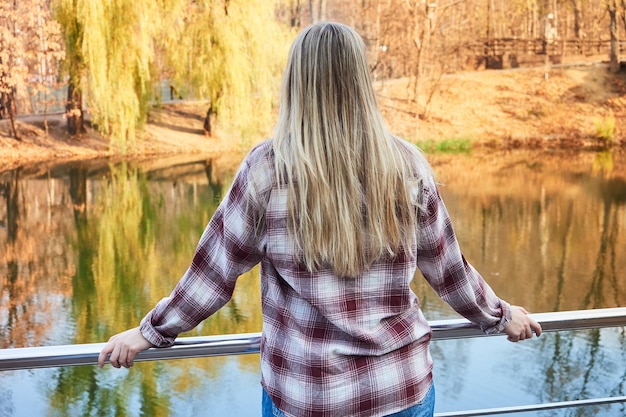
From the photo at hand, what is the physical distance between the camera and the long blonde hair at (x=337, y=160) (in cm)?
89

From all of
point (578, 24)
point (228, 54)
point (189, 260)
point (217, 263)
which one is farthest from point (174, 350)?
point (578, 24)

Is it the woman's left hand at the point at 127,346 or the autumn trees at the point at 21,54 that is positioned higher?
the autumn trees at the point at 21,54

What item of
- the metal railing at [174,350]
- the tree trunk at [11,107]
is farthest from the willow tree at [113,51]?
the metal railing at [174,350]

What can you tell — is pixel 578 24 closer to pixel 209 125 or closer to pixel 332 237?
pixel 209 125

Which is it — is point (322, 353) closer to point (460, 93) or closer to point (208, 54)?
point (208, 54)

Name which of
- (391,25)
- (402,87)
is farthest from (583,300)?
(391,25)

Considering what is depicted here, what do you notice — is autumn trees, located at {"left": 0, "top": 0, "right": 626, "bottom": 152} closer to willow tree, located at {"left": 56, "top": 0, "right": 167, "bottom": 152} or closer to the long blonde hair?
willow tree, located at {"left": 56, "top": 0, "right": 167, "bottom": 152}

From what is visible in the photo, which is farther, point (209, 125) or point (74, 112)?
point (209, 125)

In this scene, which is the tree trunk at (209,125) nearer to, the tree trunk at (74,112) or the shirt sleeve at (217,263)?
the tree trunk at (74,112)

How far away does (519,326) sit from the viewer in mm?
1146

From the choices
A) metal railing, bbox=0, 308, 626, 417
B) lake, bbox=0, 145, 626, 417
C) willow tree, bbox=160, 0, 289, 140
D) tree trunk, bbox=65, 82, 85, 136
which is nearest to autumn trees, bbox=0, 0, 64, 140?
tree trunk, bbox=65, 82, 85, 136

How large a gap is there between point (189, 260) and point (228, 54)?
11.3 ft

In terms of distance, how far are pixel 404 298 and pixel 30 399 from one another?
18.0ft

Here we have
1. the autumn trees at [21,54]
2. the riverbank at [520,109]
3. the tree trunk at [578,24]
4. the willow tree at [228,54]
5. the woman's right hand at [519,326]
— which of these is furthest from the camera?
the tree trunk at [578,24]
